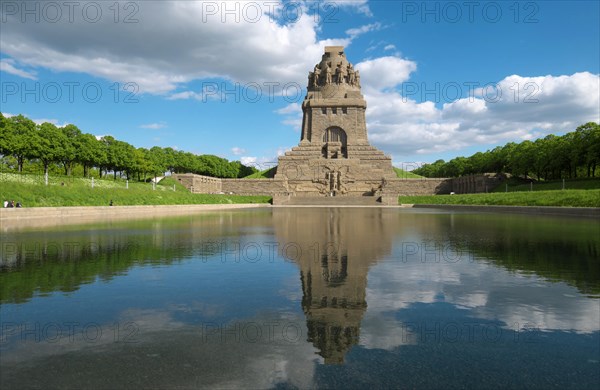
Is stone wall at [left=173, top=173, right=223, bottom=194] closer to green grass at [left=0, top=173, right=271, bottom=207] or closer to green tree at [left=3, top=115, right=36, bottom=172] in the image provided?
green grass at [left=0, top=173, right=271, bottom=207]

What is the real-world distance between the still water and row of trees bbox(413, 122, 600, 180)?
50922mm

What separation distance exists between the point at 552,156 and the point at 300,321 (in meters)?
63.0

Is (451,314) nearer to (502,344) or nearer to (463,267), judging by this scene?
(502,344)

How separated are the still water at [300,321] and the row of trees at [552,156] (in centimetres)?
5092

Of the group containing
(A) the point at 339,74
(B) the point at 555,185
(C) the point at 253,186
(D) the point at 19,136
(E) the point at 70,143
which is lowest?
(B) the point at 555,185

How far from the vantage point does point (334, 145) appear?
248 feet

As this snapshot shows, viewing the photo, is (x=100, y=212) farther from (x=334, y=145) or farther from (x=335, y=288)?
(x=334, y=145)

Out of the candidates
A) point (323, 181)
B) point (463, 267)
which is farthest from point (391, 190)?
point (463, 267)

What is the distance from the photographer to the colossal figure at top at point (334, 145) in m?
65.3

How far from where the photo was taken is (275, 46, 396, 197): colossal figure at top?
65312mm

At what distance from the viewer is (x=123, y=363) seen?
375 centimetres

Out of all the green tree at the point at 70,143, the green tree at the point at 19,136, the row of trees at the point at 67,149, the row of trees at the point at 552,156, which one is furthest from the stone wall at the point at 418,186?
the green tree at the point at 19,136

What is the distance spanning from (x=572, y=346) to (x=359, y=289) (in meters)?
2.91

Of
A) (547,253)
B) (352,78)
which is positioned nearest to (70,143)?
(352,78)
